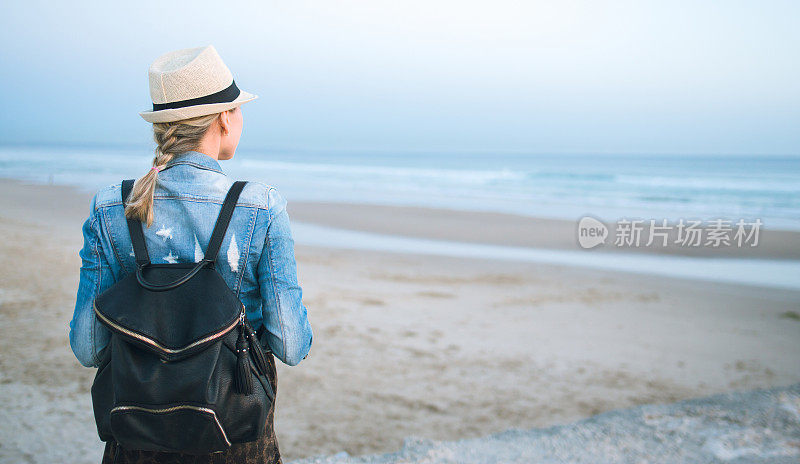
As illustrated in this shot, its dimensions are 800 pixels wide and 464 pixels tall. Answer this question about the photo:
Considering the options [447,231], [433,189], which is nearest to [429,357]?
[447,231]

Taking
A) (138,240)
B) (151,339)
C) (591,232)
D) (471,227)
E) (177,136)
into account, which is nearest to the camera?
(151,339)

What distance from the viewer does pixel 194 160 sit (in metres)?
1.38

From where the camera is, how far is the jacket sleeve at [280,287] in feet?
4.49

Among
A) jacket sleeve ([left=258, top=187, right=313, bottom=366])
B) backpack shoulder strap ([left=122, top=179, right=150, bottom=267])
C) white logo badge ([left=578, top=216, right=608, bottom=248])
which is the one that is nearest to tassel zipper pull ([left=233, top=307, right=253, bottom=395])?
jacket sleeve ([left=258, top=187, right=313, bottom=366])

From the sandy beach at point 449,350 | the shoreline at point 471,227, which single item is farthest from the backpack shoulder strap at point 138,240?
the shoreline at point 471,227

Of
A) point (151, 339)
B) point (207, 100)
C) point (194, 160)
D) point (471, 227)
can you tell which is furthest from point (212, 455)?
point (471, 227)

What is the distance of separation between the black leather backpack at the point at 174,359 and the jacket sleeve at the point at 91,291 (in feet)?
0.38

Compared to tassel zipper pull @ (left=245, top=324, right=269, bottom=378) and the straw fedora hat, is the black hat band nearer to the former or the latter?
the straw fedora hat

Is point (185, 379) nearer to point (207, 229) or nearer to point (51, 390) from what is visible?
point (207, 229)

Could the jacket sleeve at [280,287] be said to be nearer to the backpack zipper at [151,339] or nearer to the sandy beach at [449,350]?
the backpack zipper at [151,339]

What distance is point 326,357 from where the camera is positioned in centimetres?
472

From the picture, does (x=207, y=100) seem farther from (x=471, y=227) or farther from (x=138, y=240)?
(x=471, y=227)

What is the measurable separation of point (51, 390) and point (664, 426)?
12.3 ft

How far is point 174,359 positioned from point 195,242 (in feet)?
0.93
